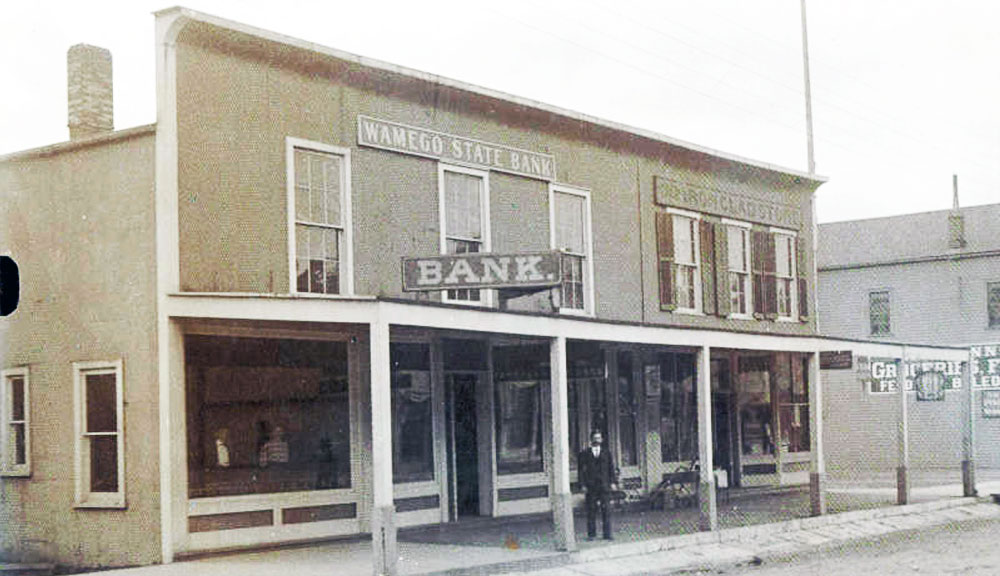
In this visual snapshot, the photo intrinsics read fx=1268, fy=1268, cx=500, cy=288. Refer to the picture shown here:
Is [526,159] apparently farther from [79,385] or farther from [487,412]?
[79,385]

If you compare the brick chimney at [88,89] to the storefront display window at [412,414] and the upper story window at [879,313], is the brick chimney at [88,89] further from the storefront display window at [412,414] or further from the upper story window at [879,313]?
the upper story window at [879,313]

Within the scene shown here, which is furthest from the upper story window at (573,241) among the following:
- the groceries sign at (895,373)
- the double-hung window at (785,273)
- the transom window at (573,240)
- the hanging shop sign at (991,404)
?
the hanging shop sign at (991,404)

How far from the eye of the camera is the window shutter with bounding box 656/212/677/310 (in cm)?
2297

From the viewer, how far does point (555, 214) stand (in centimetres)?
2081

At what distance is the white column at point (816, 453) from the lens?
20906 millimetres

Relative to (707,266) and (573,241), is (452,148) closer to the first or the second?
(573,241)

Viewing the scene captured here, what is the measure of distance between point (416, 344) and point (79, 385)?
5.33 meters

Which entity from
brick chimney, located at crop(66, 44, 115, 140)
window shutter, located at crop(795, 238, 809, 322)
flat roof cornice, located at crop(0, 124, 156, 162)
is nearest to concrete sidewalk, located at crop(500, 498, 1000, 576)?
window shutter, located at crop(795, 238, 809, 322)

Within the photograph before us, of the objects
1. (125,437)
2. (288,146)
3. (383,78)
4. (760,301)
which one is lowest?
(125,437)

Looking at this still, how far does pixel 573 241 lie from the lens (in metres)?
21.2

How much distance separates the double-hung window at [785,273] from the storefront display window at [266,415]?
1185 centimetres

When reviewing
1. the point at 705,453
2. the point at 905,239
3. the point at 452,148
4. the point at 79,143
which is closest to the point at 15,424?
the point at 79,143

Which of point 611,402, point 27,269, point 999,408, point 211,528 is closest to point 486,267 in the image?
point 211,528

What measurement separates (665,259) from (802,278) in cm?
539
